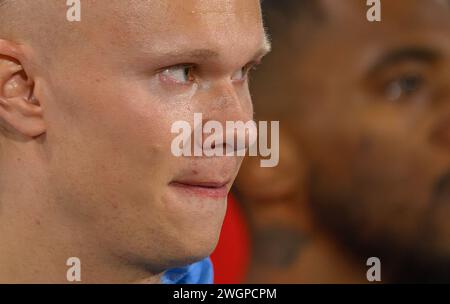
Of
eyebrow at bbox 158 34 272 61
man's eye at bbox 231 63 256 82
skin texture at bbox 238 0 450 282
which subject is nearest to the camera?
eyebrow at bbox 158 34 272 61

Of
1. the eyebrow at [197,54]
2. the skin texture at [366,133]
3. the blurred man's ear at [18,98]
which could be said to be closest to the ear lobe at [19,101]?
the blurred man's ear at [18,98]

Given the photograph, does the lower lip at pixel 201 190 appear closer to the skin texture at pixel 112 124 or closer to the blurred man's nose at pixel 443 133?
the skin texture at pixel 112 124

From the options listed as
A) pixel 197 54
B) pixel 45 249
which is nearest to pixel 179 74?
pixel 197 54

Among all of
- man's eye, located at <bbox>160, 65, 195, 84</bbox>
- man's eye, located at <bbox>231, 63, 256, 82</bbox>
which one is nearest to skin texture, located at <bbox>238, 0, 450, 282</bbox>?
man's eye, located at <bbox>231, 63, 256, 82</bbox>

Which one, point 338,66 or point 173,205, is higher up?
point 338,66

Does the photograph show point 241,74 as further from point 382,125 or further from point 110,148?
point 382,125

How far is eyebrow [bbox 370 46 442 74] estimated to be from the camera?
1.82 meters

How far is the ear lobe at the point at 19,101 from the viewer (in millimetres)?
1018

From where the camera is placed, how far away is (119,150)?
995 millimetres

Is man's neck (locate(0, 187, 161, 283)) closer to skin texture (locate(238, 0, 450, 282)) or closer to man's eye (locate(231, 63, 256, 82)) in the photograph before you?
man's eye (locate(231, 63, 256, 82))

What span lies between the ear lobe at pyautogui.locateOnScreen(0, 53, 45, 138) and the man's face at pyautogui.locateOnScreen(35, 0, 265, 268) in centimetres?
2
